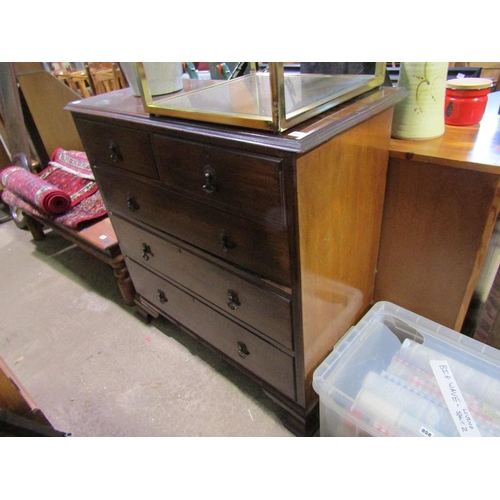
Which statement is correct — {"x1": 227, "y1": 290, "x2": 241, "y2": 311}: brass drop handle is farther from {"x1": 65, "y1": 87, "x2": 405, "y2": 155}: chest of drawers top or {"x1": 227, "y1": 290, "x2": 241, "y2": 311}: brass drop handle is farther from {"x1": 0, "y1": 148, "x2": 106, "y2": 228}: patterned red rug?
{"x1": 0, "y1": 148, "x2": 106, "y2": 228}: patterned red rug

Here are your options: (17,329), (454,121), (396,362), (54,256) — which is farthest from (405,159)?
(54,256)

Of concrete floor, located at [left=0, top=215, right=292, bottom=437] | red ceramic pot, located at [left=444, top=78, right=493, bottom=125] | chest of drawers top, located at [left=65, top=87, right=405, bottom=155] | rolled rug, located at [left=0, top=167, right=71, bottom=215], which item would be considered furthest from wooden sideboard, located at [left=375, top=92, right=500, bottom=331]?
rolled rug, located at [left=0, top=167, right=71, bottom=215]

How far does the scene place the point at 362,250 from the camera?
1.03 m

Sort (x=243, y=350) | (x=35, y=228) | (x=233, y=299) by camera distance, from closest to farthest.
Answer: (x=233, y=299) → (x=243, y=350) → (x=35, y=228)

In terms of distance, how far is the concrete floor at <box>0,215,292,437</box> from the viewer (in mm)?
1206

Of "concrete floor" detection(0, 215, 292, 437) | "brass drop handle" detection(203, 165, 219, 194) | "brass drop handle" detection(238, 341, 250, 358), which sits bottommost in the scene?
"concrete floor" detection(0, 215, 292, 437)

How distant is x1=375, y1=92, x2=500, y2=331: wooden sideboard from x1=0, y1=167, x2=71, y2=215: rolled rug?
1.54m

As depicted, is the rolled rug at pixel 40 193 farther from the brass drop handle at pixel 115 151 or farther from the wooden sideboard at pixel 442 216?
the wooden sideboard at pixel 442 216

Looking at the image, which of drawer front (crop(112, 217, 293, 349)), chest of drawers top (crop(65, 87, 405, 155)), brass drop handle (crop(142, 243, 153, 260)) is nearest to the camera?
chest of drawers top (crop(65, 87, 405, 155))

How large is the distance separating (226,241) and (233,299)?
19 centimetres

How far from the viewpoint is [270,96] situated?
2.71ft

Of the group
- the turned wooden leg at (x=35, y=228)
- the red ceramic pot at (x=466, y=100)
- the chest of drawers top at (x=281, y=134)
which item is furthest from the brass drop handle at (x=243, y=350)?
the turned wooden leg at (x=35, y=228)

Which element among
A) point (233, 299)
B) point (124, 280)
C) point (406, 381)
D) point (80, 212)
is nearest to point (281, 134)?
point (233, 299)

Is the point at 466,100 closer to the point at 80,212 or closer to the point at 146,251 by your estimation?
the point at 146,251
